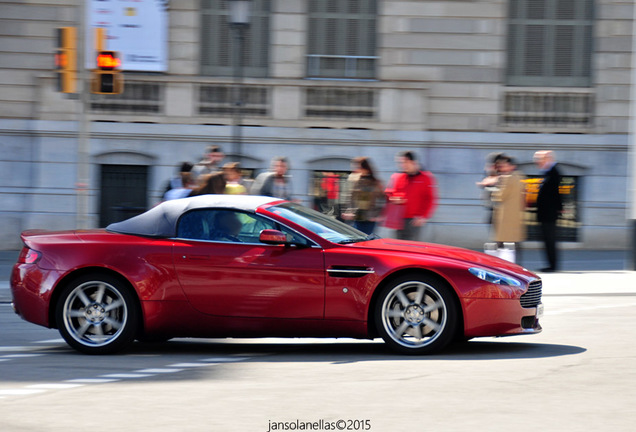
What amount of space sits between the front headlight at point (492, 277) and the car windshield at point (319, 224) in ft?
3.55

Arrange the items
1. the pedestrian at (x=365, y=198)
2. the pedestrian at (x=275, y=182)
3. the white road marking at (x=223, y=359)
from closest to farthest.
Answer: the white road marking at (x=223, y=359)
the pedestrian at (x=365, y=198)
the pedestrian at (x=275, y=182)

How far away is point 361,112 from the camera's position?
65.5 feet

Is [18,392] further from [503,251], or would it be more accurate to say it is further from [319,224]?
[503,251]

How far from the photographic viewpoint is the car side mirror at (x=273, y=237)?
8.07 metres

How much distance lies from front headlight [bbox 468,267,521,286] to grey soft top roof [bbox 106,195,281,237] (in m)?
1.89

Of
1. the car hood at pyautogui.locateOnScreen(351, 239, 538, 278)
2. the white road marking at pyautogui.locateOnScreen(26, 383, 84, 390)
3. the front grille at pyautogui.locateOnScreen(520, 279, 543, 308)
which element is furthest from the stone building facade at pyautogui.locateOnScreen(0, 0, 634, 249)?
the white road marking at pyautogui.locateOnScreen(26, 383, 84, 390)

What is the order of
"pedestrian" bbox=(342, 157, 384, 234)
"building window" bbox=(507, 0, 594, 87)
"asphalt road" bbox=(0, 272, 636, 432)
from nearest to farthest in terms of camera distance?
1. "asphalt road" bbox=(0, 272, 636, 432)
2. "pedestrian" bbox=(342, 157, 384, 234)
3. "building window" bbox=(507, 0, 594, 87)

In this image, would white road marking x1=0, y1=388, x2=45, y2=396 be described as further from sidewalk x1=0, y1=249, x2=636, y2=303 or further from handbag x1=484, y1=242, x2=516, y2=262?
handbag x1=484, y1=242, x2=516, y2=262

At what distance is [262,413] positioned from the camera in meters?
5.90

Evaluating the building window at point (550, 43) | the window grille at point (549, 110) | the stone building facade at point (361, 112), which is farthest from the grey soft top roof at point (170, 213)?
the building window at point (550, 43)

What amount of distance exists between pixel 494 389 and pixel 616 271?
961cm

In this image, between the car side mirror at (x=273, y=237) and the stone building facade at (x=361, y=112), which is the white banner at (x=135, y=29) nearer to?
the stone building facade at (x=361, y=112)

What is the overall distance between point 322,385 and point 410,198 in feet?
22.1

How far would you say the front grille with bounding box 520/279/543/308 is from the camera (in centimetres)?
802
